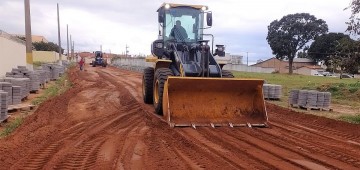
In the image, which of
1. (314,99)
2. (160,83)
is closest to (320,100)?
(314,99)

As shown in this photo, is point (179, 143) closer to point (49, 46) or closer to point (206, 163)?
point (206, 163)

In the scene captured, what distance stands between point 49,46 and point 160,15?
8203 centimetres

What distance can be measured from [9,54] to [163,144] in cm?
1828

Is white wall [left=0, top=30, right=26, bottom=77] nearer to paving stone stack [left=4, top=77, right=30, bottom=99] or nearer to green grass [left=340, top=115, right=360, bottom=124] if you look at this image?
paving stone stack [left=4, top=77, right=30, bottom=99]

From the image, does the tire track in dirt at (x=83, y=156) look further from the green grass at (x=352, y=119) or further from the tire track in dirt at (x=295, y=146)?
the green grass at (x=352, y=119)

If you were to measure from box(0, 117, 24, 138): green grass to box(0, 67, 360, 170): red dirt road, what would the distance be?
0.20 metres

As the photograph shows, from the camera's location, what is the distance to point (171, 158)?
6.87 metres

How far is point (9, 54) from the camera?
23.5 meters

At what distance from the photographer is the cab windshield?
12742mm

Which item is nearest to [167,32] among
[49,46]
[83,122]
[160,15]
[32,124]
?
[160,15]

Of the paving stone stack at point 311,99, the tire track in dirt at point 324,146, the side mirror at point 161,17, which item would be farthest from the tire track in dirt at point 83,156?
the paving stone stack at point 311,99

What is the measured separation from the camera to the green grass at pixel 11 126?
926 cm

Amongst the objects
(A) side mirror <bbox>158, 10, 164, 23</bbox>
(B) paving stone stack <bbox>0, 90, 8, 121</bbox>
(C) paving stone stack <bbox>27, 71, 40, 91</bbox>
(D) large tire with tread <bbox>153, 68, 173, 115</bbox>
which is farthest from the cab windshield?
(C) paving stone stack <bbox>27, 71, 40, 91</bbox>

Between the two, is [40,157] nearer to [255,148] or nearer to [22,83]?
[255,148]
